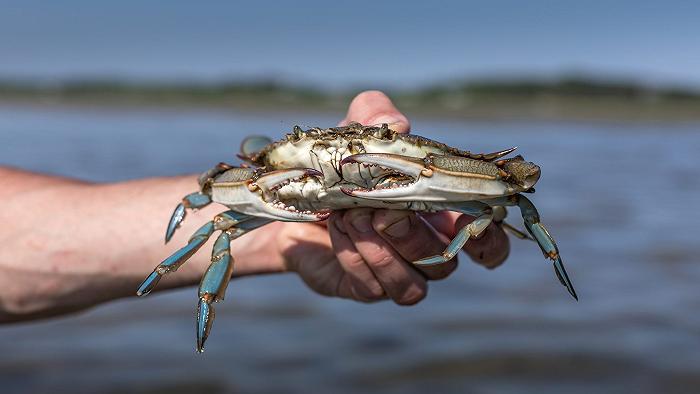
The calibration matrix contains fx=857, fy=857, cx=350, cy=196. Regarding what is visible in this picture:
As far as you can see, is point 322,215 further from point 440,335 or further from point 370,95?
point 440,335

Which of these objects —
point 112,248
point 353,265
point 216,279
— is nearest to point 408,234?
point 353,265

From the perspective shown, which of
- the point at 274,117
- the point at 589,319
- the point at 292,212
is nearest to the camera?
the point at 292,212

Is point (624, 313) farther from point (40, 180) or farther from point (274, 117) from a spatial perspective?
point (274, 117)

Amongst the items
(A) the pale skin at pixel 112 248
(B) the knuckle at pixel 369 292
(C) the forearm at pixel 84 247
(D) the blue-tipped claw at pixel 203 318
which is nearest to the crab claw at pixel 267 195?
(D) the blue-tipped claw at pixel 203 318

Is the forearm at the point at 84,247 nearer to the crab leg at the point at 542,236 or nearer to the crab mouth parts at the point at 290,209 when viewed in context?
the crab mouth parts at the point at 290,209

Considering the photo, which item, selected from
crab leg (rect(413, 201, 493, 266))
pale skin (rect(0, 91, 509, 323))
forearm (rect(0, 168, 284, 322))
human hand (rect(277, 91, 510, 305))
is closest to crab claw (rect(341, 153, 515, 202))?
crab leg (rect(413, 201, 493, 266))

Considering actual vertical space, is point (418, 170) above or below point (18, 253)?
above

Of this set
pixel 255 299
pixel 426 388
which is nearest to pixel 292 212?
pixel 426 388
